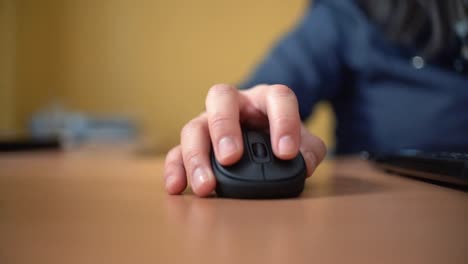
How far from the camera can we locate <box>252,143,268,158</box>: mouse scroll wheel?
399mm

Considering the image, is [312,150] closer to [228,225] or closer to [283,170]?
[283,170]

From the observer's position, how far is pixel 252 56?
6.12 feet

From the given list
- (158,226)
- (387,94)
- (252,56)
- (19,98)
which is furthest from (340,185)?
(19,98)

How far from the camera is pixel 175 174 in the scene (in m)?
0.43

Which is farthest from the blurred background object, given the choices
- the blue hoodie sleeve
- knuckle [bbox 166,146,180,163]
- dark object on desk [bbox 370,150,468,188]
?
knuckle [bbox 166,146,180,163]

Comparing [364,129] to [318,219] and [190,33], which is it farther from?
[190,33]

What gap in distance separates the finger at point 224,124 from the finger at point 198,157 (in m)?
0.02

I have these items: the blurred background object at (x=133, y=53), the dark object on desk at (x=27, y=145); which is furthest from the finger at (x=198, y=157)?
the blurred background object at (x=133, y=53)

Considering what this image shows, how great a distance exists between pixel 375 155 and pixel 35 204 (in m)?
0.46

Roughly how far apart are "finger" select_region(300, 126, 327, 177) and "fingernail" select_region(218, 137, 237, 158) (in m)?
0.09

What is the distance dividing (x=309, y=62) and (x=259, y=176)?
2.15 feet

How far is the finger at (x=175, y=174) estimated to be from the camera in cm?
42

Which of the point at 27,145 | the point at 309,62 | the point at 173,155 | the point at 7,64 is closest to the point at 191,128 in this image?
the point at 173,155

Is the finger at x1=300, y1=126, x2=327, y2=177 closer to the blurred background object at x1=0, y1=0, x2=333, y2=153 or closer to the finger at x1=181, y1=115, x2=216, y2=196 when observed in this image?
the finger at x1=181, y1=115, x2=216, y2=196
